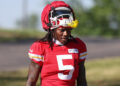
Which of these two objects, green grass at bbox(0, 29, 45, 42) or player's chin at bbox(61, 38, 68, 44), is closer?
player's chin at bbox(61, 38, 68, 44)

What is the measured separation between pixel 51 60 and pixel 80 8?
42.0 meters

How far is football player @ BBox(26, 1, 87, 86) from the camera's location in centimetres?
361

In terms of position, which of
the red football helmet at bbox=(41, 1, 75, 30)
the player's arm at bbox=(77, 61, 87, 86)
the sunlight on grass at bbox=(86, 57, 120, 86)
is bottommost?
the sunlight on grass at bbox=(86, 57, 120, 86)

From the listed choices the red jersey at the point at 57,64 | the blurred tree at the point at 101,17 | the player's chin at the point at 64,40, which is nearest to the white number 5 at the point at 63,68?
the red jersey at the point at 57,64

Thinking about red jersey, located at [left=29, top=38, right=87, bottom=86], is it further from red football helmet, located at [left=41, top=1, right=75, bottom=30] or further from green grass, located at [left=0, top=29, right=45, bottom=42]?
green grass, located at [left=0, top=29, right=45, bottom=42]

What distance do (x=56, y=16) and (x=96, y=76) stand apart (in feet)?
19.6

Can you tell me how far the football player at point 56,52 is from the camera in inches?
142

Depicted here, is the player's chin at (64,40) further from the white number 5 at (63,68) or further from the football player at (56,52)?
the white number 5 at (63,68)

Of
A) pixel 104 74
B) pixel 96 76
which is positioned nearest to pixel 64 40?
pixel 96 76

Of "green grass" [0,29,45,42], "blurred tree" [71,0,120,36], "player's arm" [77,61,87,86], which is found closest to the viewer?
"player's arm" [77,61,87,86]

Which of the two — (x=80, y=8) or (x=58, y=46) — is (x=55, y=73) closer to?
(x=58, y=46)

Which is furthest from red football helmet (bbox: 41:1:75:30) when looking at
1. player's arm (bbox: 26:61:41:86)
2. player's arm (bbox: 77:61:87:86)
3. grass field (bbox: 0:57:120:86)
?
grass field (bbox: 0:57:120:86)

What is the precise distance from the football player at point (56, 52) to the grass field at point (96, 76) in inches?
173

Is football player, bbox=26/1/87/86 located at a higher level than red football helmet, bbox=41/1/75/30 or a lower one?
lower
